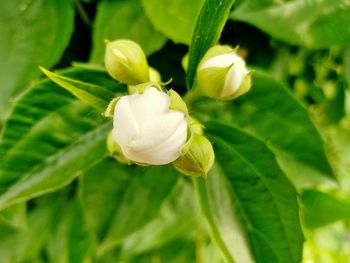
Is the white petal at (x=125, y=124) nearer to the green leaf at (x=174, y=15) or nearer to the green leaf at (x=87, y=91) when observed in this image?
the green leaf at (x=87, y=91)

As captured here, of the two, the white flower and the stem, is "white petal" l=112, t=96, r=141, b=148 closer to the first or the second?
the white flower

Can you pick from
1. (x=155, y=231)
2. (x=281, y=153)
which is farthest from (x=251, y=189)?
(x=155, y=231)

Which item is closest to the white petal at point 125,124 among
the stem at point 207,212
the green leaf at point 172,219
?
the stem at point 207,212

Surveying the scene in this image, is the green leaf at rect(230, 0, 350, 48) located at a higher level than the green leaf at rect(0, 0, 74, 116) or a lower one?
higher

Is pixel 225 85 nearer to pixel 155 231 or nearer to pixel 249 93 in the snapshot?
pixel 249 93

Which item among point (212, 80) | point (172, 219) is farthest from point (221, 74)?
point (172, 219)

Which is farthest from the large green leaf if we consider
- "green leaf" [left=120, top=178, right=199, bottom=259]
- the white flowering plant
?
"green leaf" [left=120, top=178, right=199, bottom=259]

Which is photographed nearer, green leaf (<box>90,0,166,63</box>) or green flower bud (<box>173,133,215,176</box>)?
green flower bud (<box>173,133,215,176</box>)
